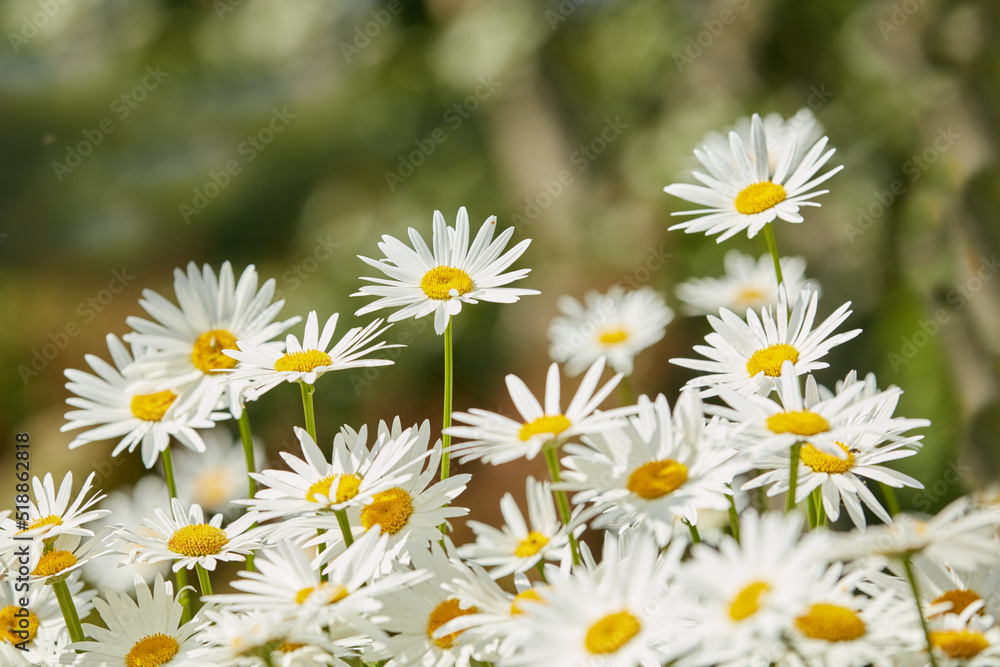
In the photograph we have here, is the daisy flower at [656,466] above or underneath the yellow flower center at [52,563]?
underneath

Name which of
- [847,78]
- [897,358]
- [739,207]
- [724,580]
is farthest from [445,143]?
[724,580]

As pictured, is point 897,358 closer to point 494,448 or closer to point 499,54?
point 494,448
